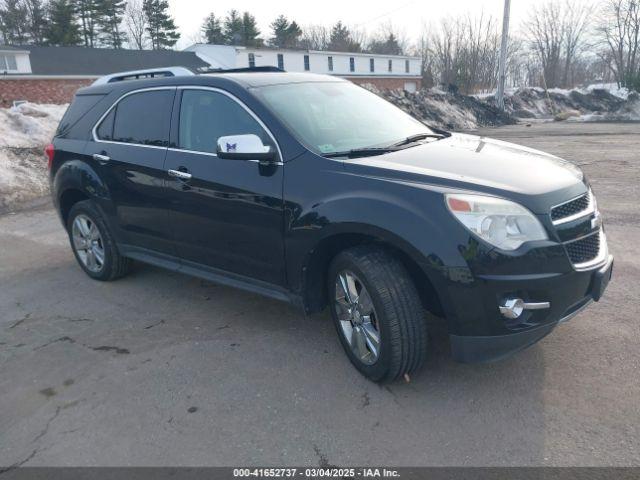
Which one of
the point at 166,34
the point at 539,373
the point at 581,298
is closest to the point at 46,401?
the point at 539,373


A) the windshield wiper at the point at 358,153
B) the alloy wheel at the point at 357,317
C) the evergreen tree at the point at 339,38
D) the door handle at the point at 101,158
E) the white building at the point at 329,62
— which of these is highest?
the evergreen tree at the point at 339,38

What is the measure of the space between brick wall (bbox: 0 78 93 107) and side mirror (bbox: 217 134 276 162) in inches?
1219

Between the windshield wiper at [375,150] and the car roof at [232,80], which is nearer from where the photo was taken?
the windshield wiper at [375,150]

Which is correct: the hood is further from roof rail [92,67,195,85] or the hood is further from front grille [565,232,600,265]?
roof rail [92,67,195,85]

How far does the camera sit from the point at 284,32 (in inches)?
2729

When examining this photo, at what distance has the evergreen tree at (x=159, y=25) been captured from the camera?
61438 mm

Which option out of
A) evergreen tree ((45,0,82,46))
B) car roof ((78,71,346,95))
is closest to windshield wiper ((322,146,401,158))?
car roof ((78,71,346,95))

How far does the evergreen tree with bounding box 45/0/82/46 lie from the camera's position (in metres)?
49.6

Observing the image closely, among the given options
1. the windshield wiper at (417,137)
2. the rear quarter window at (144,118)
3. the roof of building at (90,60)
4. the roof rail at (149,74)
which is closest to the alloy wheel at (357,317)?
the windshield wiper at (417,137)

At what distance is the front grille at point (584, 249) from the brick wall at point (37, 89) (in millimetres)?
32613

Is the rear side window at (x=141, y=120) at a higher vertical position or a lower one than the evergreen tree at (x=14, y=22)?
lower

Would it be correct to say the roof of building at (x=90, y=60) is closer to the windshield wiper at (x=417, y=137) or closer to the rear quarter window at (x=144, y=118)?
the rear quarter window at (x=144, y=118)

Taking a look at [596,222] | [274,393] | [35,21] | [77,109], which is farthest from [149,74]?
[35,21]

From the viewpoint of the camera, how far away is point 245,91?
3.97m
